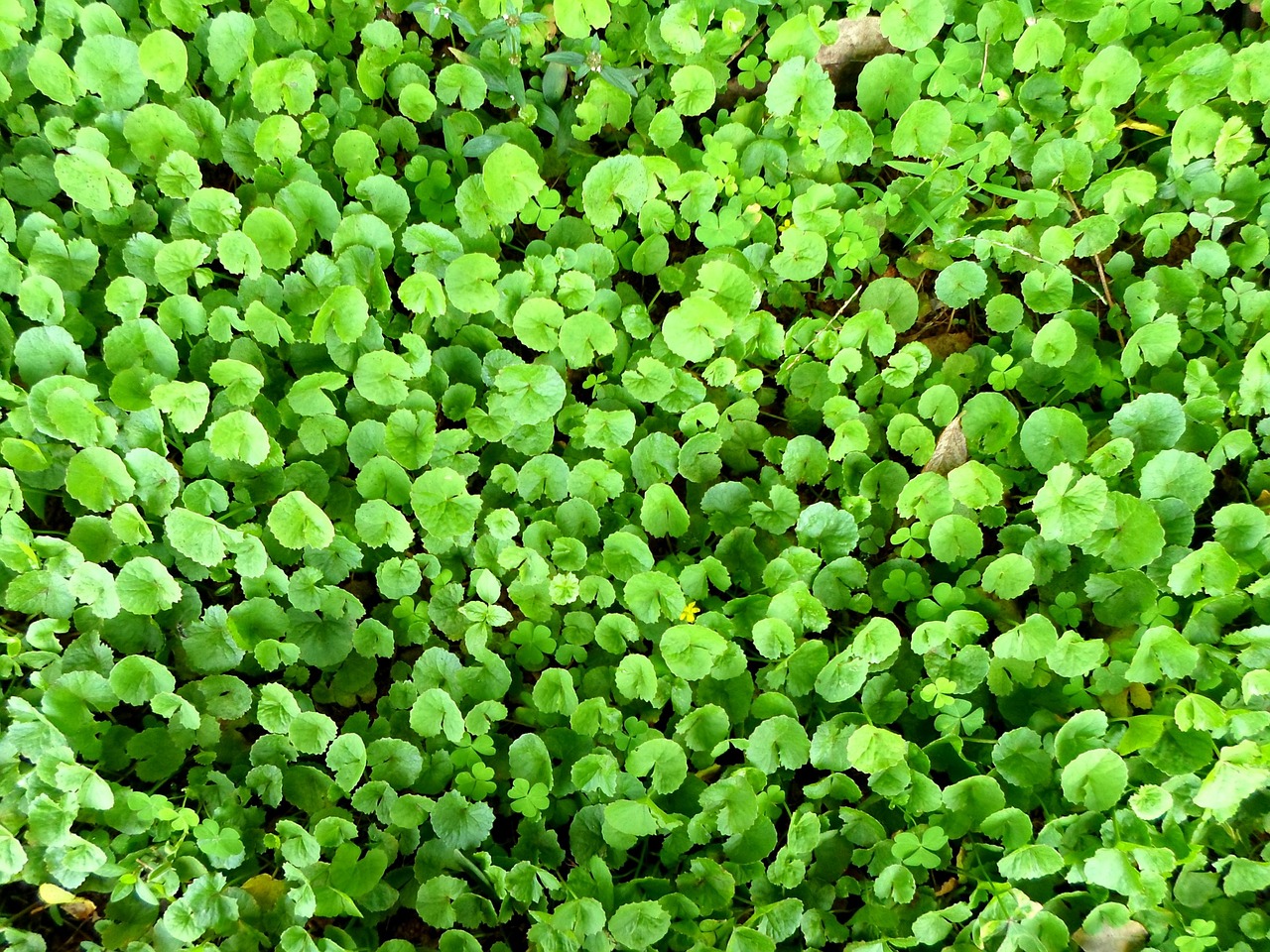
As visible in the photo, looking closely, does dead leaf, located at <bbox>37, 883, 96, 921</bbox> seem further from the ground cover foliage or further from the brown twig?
the brown twig

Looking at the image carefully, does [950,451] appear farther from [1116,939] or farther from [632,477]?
[1116,939]

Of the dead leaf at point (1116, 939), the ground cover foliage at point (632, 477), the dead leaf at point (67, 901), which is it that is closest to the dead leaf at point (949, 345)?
the ground cover foliage at point (632, 477)

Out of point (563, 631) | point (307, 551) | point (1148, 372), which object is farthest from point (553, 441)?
point (1148, 372)

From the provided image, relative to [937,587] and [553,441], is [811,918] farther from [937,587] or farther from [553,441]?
[553,441]

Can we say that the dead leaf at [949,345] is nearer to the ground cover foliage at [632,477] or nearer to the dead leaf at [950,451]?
the ground cover foliage at [632,477]

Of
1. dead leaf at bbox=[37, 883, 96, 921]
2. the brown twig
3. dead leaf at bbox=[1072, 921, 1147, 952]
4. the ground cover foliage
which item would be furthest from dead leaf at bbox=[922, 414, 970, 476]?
dead leaf at bbox=[37, 883, 96, 921]

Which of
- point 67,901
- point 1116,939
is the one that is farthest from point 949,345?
point 67,901
